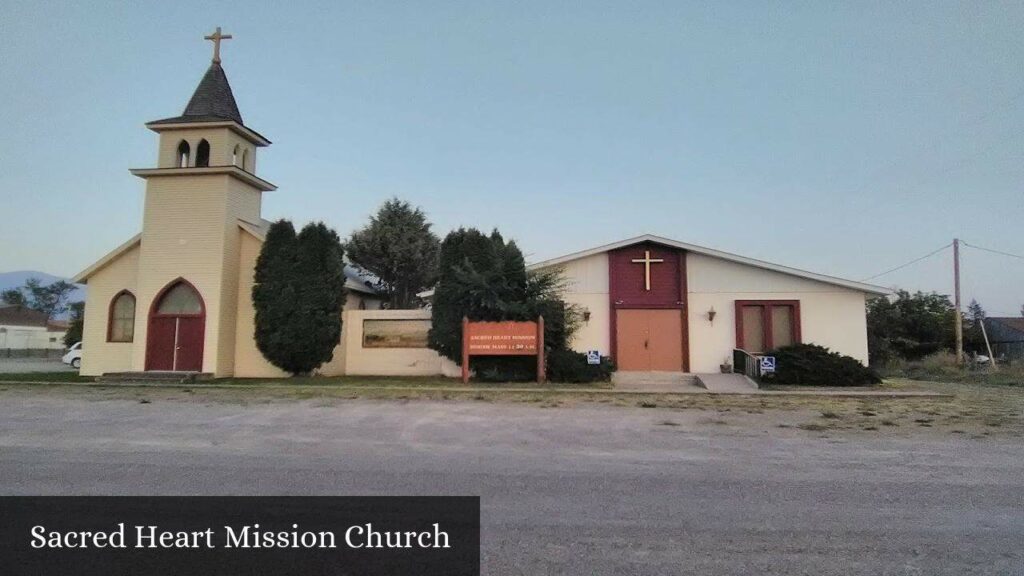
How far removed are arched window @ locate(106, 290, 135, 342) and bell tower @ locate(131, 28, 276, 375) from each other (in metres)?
1.56

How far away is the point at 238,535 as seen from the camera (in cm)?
487

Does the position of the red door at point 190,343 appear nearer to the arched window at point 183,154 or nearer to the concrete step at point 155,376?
→ the concrete step at point 155,376

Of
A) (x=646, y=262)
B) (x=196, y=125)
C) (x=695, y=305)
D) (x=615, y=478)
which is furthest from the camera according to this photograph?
(x=196, y=125)

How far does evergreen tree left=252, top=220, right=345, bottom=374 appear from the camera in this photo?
22.1m

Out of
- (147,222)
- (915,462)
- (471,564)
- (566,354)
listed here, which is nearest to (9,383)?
(147,222)

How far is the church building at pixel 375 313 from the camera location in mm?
22109

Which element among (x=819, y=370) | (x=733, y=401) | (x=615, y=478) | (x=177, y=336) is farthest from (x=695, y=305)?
(x=177, y=336)

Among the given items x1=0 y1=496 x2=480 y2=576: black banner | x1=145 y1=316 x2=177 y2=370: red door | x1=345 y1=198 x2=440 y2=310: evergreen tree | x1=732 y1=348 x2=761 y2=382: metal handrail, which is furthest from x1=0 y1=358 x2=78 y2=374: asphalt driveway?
x1=732 y1=348 x2=761 y2=382: metal handrail

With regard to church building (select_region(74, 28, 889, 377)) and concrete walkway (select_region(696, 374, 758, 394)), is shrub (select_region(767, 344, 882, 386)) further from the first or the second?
church building (select_region(74, 28, 889, 377))

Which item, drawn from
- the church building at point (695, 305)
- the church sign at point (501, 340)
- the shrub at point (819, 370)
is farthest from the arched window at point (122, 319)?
the shrub at point (819, 370)

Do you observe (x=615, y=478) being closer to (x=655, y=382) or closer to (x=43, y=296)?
(x=655, y=382)

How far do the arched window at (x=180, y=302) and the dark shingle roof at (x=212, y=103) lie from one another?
247 inches

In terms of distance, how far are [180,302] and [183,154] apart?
575 centimetres

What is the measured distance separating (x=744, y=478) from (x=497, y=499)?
2.81 m
